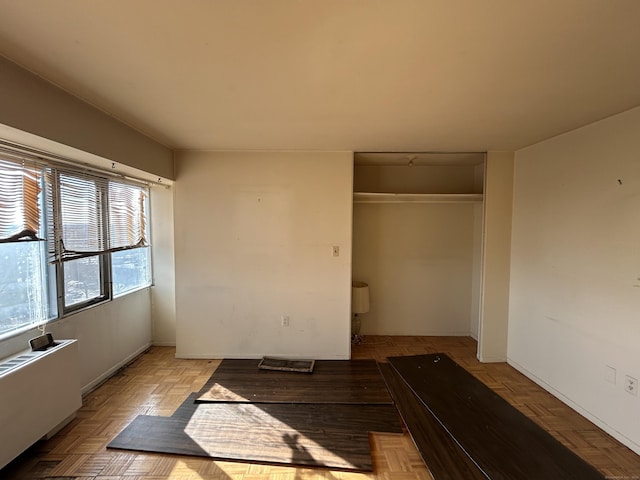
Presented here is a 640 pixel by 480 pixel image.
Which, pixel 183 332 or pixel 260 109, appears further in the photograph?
pixel 183 332

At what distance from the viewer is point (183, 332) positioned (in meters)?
3.15

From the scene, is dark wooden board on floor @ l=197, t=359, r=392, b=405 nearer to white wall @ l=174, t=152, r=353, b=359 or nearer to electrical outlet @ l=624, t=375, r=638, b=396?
white wall @ l=174, t=152, r=353, b=359

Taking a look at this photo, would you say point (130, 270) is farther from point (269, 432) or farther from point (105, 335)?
point (269, 432)

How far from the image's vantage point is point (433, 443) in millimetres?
1910

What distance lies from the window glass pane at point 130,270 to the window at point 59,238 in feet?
0.04

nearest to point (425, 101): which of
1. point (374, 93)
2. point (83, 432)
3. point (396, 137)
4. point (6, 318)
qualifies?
point (374, 93)

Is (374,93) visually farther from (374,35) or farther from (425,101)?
(374,35)

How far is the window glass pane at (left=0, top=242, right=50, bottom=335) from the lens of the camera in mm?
1875

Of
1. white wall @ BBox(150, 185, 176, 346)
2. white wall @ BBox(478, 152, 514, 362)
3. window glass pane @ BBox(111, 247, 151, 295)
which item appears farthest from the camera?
white wall @ BBox(150, 185, 176, 346)

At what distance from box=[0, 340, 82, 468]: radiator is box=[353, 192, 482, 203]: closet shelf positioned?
3064mm

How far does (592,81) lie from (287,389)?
122 inches

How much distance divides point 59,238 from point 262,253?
171cm

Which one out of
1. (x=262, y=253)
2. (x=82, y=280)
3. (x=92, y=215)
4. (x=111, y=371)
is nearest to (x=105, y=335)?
(x=111, y=371)

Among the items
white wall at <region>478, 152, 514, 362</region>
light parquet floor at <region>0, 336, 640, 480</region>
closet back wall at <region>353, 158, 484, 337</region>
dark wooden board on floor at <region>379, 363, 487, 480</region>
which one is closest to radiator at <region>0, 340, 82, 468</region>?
light parquet floor at <region>0, 336, 640, 480</region>
